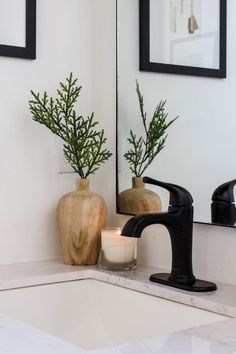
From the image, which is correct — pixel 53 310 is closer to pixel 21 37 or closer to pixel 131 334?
pixel 131 334

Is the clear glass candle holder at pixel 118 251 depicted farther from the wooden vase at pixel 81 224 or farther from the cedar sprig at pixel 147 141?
the cedar sprig at pixel 147 141

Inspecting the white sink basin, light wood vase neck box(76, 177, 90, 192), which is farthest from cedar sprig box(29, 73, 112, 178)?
the white sink basin

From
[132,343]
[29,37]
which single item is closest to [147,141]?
[29,37]

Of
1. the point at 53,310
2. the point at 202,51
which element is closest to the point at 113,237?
the point at 53,310

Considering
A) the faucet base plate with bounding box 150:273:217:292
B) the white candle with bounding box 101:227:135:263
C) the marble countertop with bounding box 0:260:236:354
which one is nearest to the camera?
the marble countertop with bounding box 0:260:236:354

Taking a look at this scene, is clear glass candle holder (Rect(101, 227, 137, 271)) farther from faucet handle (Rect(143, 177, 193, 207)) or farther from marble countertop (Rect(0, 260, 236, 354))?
faucet handle (Rect(143, 177, 193, 207))

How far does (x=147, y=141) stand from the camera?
1.50 m

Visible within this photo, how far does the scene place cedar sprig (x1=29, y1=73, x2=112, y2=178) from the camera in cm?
147

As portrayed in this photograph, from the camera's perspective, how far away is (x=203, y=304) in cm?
118

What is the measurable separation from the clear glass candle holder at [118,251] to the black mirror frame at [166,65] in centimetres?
40

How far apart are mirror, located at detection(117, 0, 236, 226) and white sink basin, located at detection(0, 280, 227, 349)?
223mm

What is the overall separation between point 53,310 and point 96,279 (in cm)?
12

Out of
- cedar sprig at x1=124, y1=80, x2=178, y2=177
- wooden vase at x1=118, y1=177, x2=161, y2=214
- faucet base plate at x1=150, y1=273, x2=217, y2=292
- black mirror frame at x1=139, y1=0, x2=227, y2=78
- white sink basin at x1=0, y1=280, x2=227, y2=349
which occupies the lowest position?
white sink basin at x1=0, y1=280, x2=227, y2=349

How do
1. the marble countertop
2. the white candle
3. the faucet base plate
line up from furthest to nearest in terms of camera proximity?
the white candle
the faucet base plate
the marble countertop
